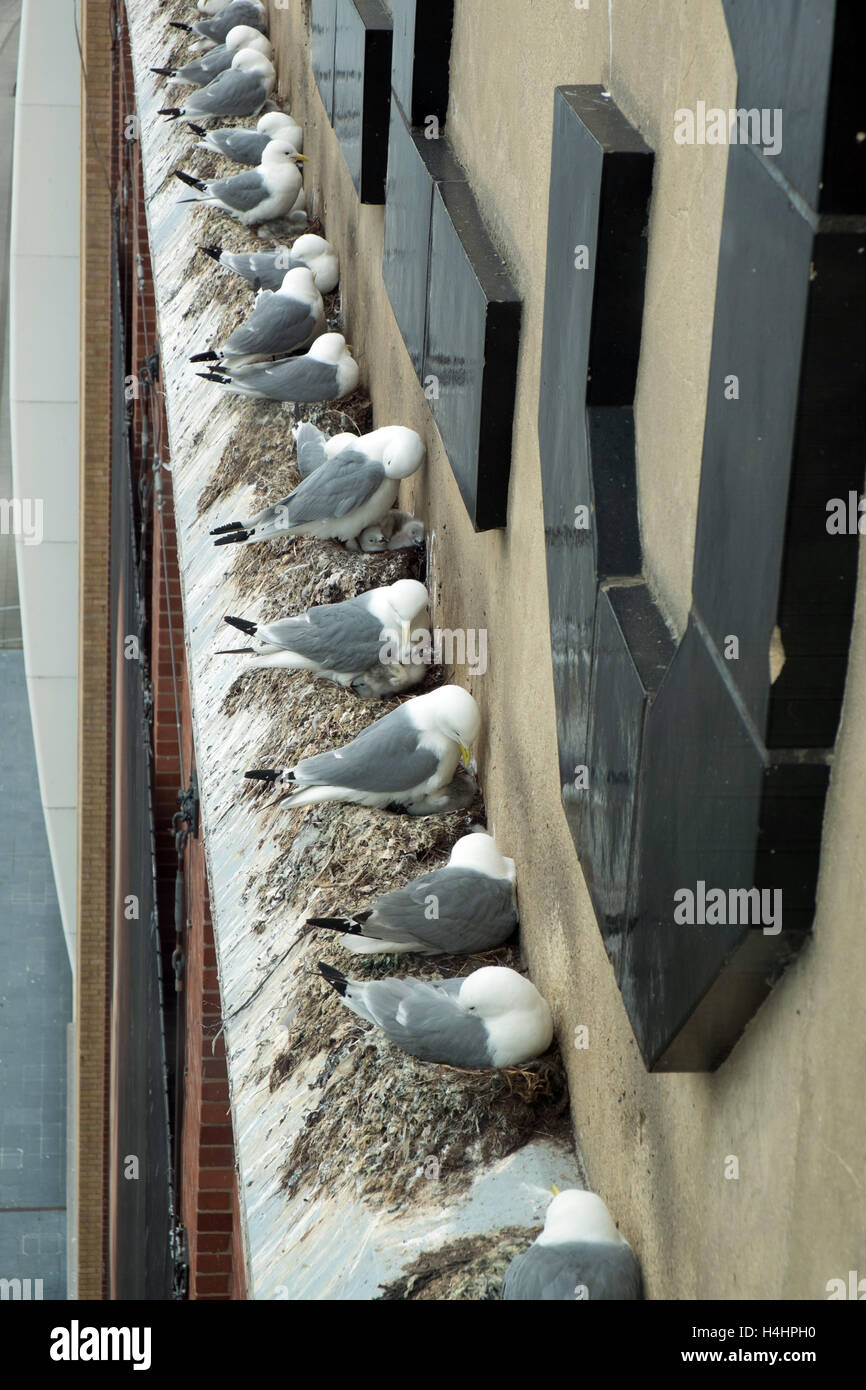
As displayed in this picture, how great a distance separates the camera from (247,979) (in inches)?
124

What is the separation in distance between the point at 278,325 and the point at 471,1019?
2.84 m

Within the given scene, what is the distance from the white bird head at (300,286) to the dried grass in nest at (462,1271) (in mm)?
3264

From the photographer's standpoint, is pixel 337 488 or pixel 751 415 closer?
pixel 751 415

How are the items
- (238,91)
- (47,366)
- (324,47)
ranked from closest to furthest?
1. (324,47)
2. (238,91)
3. (47,366)

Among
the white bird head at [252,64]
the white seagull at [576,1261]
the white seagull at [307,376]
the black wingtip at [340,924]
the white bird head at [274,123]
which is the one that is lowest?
the white seagull at [576,1261]

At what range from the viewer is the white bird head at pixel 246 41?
23.6 ft

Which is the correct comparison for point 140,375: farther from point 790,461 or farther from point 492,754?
point 790,461

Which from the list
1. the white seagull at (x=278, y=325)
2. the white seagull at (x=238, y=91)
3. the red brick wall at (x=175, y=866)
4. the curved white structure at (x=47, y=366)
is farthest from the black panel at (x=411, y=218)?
the curved white structure at (x=47, y=366)

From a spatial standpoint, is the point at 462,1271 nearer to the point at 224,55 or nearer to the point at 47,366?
the point at 224,55

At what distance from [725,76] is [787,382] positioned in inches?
19.6

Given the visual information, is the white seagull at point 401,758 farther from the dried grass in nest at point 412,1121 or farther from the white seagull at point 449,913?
the dried grass in nest at point 412,1121

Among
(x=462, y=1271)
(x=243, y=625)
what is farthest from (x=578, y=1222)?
(x=243, y=625)

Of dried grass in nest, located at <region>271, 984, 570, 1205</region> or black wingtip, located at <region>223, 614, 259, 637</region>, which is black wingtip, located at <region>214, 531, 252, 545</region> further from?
dried grass in nest, located at <region>271, 984, 570, 1205</region>

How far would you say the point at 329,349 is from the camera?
4.77m
